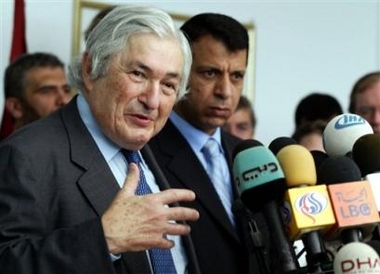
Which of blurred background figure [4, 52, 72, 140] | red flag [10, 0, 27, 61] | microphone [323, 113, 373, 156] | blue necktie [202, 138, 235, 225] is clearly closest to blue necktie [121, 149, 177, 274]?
microphone [323, 113, 373, 156]

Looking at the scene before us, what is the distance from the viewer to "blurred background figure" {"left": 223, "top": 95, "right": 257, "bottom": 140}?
4.46 meters

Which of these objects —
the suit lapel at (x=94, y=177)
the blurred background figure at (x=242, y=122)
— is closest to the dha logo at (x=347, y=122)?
the suit lapel at (x=94, y=177)

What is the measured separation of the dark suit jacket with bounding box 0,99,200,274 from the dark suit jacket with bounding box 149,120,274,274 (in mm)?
350

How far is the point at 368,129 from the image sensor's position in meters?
2.07

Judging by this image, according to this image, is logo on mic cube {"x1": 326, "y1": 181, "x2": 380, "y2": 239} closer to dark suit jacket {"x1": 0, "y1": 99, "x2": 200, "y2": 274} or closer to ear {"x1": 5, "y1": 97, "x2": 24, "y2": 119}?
dark suit jacket {"x1": 0, "y1": 99, "x2": 200, "y2": 274}

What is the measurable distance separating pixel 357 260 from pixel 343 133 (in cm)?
50

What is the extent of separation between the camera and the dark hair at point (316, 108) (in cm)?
428

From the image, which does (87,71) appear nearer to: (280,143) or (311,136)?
(280,143)

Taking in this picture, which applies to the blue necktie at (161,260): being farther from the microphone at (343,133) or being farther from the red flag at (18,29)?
the red flag at (18,29)

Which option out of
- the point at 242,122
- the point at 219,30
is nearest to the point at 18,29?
the point at 242,122

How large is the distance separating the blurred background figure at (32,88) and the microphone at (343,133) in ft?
6.80

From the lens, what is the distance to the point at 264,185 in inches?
70.2

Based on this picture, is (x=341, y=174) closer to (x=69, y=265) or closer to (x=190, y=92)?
(x=69, y=265)

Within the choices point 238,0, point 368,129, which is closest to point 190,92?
point 368,129
